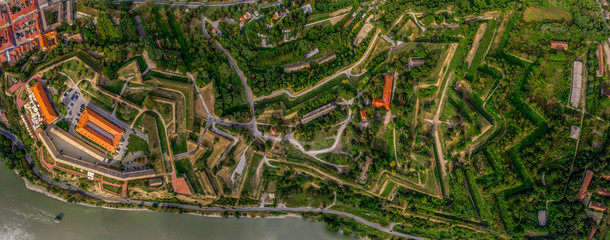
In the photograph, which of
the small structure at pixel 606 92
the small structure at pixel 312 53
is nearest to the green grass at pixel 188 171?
the small structure at pixel 312 53

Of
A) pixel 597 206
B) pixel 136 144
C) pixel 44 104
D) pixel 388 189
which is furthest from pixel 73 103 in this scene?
pixel 597 206

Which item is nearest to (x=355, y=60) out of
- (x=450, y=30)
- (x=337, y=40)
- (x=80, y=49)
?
(x=337, y=40)

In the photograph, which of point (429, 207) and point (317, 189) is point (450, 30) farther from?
point (317, 189)

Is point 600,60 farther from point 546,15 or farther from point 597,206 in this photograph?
point 597,206

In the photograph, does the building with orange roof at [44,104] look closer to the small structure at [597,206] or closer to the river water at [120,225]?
the river water at [120,225]

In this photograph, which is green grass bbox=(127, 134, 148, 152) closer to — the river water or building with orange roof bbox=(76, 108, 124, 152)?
building with orange roof bbox=(76, 108, 124, 152)
